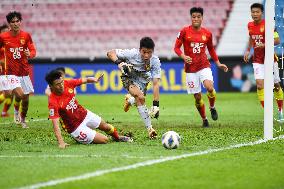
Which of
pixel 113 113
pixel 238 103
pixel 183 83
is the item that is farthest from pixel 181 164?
pixel 183 83

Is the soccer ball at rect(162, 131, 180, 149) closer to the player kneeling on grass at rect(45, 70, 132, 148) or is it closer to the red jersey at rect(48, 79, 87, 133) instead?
Answer: the player kneeling on grass at rect(45, 70, 132, 148)

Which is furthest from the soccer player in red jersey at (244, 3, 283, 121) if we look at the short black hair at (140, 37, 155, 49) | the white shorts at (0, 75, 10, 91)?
the white shorts at (0, 75, 10, 91)

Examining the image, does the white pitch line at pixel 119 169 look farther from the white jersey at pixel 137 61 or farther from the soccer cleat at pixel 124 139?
the white jersey at pixel 137 61

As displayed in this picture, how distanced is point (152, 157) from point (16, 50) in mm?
6039

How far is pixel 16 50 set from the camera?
13.8 m

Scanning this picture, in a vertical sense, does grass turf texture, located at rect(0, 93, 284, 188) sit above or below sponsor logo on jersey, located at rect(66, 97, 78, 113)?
below

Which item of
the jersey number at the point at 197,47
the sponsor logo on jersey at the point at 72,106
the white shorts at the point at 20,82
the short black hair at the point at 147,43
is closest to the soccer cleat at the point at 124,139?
the sponsor logo on jersey at the point at 72,106

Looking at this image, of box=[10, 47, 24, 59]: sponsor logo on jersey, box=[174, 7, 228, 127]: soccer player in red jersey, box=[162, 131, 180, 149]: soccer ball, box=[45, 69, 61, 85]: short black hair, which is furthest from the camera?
box=[10, 47, 24, 59]: sponsor logo on jersey

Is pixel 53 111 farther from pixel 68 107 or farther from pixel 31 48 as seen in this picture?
pixel 31 48

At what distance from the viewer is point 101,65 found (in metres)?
24.5

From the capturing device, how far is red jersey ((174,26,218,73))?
1345cm

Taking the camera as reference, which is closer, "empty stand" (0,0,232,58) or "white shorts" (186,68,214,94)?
"white shorts" (186,68,214,94)

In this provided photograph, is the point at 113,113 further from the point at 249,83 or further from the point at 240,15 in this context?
the point at 240,15

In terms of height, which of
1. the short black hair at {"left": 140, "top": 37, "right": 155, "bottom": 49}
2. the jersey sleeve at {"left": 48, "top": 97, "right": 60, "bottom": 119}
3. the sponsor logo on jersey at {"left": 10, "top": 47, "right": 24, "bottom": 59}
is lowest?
the jersey sleeve at {"left": 48, "top": 97, "right": 60, "bottom": 119}
